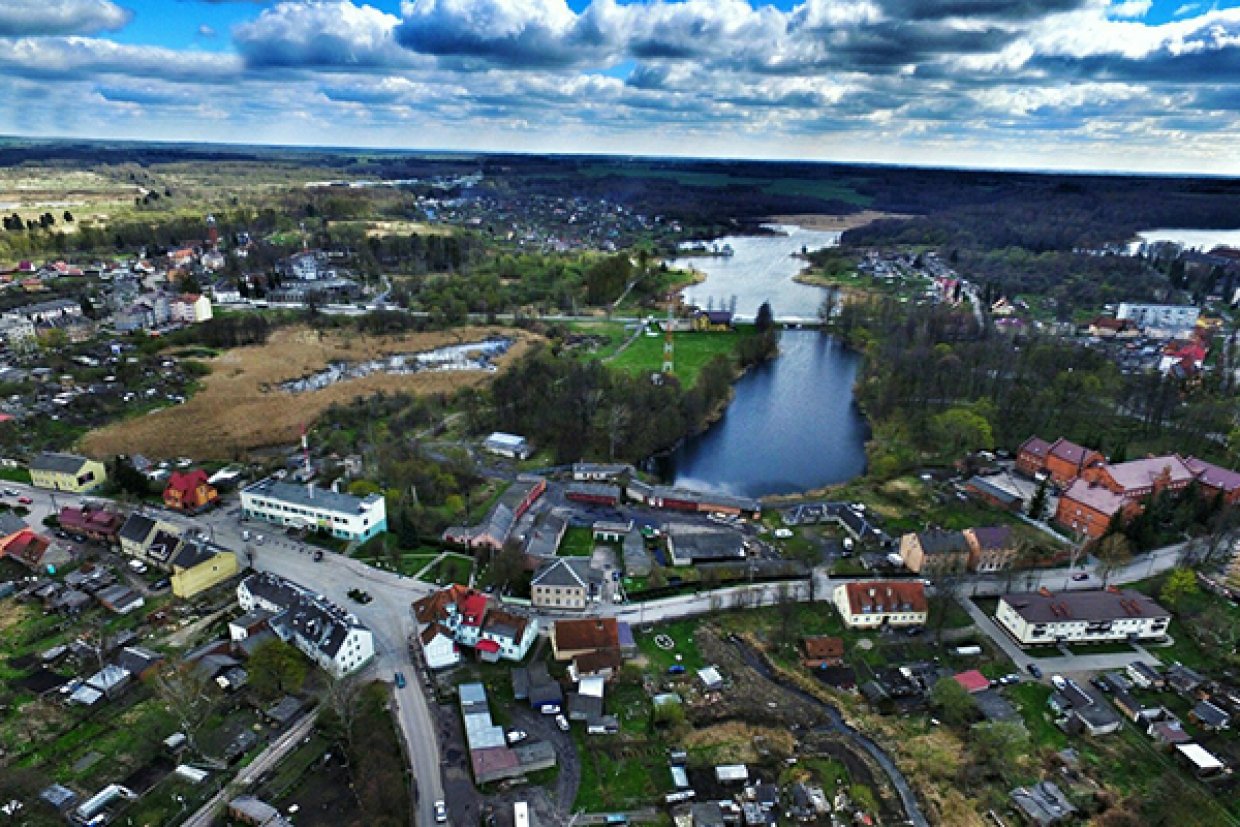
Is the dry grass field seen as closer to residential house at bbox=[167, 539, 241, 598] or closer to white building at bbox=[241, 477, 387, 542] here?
white building at bbox=[241, 477, 387, 542]

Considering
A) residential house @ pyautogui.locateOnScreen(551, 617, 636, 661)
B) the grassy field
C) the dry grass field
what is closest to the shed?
residential house @ pyautogui.locateOnScreen(551, 617, 636, 661)

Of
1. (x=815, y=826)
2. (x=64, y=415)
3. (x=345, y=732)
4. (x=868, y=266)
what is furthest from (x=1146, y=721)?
(x=868, y=266)

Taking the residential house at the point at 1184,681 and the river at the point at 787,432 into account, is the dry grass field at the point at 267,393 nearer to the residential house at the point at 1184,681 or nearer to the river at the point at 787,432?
the river at the point at 787,432

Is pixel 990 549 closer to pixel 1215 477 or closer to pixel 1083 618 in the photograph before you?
→ pixel 1083 618

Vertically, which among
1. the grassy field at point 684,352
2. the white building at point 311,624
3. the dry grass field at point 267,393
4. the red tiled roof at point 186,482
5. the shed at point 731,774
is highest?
the red tiled roof at point 186,482

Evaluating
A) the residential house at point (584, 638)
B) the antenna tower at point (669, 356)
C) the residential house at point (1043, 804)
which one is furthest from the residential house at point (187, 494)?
the residential house at point (1043, 804)
